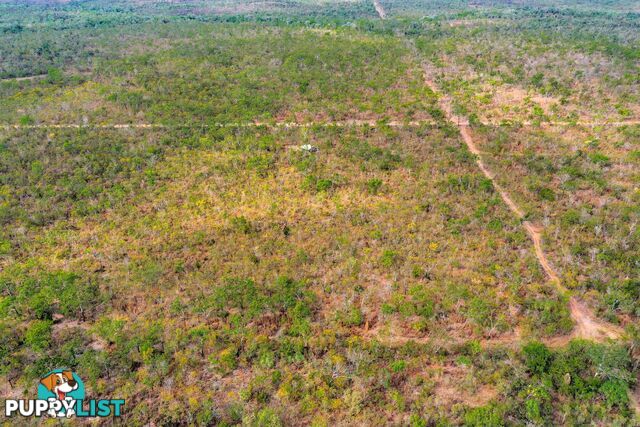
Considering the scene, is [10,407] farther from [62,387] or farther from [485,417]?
[485,417]

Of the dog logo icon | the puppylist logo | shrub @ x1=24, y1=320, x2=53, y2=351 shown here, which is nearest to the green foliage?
the puppylist logo

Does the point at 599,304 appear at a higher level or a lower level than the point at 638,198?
lower

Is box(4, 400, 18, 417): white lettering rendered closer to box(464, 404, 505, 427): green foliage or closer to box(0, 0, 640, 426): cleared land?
box(0, 0, 640, 426): cleared land

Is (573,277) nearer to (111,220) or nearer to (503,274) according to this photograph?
(503,274)

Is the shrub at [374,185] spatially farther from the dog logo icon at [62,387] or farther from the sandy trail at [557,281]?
the dog logo icon at [62,387]

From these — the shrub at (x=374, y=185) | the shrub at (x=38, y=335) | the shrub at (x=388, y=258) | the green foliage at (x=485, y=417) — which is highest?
the shrub at (x=374, y=185)

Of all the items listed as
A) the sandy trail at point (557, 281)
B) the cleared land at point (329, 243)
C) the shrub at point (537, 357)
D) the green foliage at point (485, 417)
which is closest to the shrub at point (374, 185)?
the cleared land at point (329, 243)

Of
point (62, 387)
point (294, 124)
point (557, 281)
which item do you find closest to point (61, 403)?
point (62, 387)

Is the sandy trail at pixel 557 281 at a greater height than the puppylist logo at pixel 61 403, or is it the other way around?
the sandy trail at pixel 557 281

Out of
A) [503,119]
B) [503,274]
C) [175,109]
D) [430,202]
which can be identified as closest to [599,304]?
[503,274]
